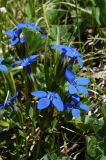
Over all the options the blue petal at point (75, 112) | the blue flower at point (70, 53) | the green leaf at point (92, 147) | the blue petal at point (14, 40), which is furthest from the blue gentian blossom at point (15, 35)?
the green leaf at point (92, 147)

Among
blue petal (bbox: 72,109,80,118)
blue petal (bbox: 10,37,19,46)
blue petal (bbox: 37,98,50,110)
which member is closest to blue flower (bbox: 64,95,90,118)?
blue petal (bbox: 72,109,80,118)

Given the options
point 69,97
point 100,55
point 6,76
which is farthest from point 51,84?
point 100,55

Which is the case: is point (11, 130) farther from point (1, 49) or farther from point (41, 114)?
point (1, 49)

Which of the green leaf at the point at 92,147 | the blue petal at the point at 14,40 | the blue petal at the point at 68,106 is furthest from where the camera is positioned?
the blue petal at the point at 14,40

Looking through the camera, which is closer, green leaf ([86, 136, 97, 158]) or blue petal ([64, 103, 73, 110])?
green leaf ([86, 136, 97, 158])

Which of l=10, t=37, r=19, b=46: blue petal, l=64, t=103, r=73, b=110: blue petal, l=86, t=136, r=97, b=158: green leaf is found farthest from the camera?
l=10, t=37, r=19, b=46: blue petal

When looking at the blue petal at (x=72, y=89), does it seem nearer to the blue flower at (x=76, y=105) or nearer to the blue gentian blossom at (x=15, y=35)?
the blue flower at (x=76, y=105)

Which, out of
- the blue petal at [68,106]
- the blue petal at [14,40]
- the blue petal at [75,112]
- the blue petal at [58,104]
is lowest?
the blue petal at [75,112]

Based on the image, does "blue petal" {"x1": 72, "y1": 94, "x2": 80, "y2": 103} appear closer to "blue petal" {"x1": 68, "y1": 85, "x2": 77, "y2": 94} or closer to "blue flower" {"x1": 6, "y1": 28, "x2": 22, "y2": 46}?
"blue petal" {"x1": 68, "y1": 85, "x2": 77, "y2": 94}
